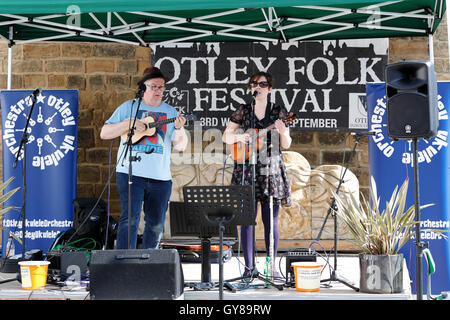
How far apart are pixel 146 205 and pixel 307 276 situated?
1523mm

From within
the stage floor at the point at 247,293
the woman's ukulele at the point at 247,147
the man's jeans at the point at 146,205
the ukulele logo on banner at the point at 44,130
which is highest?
the ukulele logo on banner at the point at 44,130

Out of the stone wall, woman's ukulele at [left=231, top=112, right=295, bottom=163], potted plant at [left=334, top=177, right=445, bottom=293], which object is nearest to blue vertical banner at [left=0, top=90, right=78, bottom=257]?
the stone wall

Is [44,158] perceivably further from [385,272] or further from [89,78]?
[385,272]

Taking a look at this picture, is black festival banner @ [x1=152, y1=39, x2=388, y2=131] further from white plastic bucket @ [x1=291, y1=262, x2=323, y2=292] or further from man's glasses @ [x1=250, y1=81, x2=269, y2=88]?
white plastic bucket @ [x1=291, y1=262, x2=323, y2=292]

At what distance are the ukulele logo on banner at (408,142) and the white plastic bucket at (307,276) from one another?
4.93 ft

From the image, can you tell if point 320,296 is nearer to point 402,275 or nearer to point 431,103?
point 402,275

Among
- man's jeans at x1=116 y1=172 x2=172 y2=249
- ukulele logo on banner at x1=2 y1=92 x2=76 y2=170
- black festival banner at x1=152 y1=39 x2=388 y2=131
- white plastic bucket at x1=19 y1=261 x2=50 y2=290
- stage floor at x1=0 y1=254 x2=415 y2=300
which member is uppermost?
black festival banner at x1=152 y1=39 x2=388 y2=131

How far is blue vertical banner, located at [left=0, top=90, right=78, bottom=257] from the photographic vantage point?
18.5 ft

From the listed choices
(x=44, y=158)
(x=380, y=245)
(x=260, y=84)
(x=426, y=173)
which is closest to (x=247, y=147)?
(x=260, y=84)

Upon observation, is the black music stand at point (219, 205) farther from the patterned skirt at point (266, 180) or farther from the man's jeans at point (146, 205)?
the man's jeans at point (146, 205)

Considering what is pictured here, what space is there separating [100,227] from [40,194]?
776 millimetres

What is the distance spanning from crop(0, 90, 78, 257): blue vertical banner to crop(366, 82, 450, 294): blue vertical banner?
3.08 m

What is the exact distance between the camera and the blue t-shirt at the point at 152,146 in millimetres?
4391

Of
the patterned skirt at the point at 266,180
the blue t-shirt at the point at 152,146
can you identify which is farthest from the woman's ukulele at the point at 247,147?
the blue t-shirt at the point at 152,146
